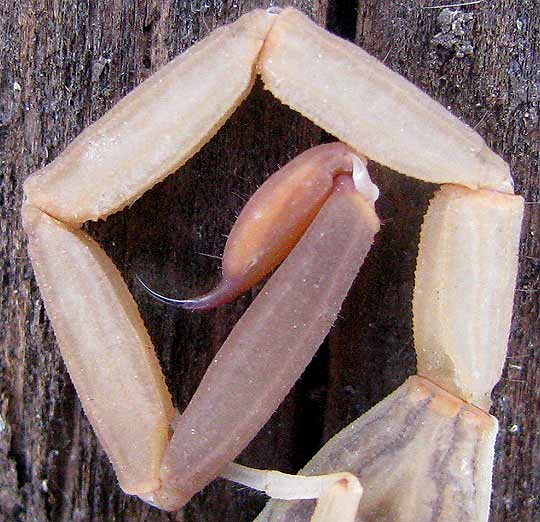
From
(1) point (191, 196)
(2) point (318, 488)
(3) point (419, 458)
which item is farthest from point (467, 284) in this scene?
(1) point (191, 196)

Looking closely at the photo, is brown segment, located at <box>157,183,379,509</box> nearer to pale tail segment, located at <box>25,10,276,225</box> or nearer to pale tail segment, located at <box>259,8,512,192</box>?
pale tail segment, located at <box>259,8,512,192</box>

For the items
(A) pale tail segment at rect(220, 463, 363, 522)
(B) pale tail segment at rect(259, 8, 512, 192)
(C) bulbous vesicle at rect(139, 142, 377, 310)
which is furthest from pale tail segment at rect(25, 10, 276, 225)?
(A) pale tail segment at rect(220, 463, 363, 522)

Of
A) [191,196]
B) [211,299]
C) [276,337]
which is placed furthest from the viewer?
[191,196]

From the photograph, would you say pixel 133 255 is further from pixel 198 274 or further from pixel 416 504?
pixel 416 504

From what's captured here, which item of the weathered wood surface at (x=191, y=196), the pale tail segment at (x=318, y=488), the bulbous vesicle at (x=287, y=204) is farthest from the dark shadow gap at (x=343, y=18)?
the pale tail segment at (x=318, y=488)

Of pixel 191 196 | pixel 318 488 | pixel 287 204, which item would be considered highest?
pixel 287 204

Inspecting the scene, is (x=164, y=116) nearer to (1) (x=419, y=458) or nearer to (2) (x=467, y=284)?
(2) (x=467, y=284)
